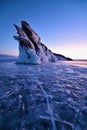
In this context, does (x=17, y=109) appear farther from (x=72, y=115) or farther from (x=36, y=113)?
(x=72, y=115)

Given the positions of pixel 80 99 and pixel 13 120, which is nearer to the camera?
pixel 13 120

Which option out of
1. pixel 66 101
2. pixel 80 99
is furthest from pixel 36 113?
pixel 80 99

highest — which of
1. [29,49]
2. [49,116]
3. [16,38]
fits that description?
[16,38]

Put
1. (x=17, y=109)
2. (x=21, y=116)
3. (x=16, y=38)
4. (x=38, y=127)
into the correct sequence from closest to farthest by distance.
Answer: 1. (x=38, y=127)
2. (x=21, y=116)
3. (x=17, y=109)
4. (x=16, y=38)

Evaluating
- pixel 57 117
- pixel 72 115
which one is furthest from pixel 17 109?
pixel 72 115

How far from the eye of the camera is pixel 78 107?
2.81m

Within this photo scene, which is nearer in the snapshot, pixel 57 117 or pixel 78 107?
pixel 57 117

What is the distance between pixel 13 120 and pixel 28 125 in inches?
15.3

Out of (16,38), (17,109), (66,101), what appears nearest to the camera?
(17,109)

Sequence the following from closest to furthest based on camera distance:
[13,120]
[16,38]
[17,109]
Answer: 1. [13,120]
2. [17,109]
3. [16,38]

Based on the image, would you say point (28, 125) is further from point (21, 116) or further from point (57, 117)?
point (57, 117)

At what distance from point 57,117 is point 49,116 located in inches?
7.5

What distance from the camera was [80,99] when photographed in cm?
331

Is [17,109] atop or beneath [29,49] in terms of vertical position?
beneath
